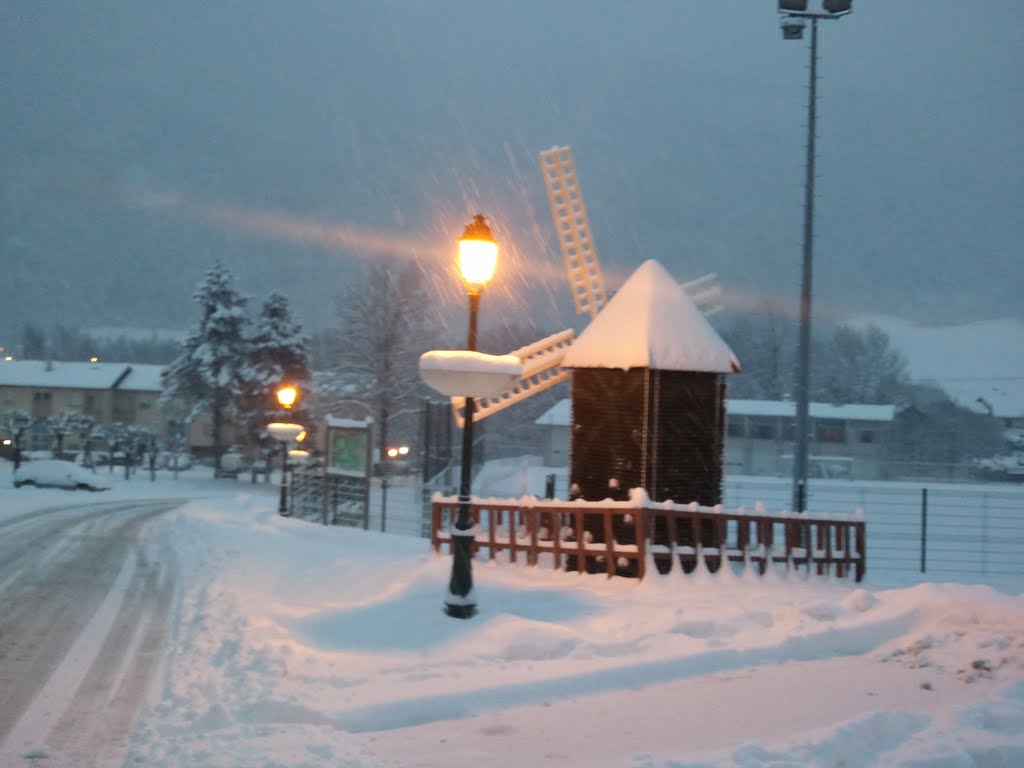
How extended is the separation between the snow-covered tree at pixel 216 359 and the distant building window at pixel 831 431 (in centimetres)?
3222

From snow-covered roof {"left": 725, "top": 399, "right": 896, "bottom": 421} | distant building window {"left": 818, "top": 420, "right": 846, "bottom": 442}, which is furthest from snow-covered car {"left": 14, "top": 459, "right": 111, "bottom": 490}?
distant building window {"left": 818, "top": 420, "right": 846, "bottom": 442}

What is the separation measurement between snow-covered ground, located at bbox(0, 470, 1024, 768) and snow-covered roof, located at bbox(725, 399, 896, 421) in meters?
38.8

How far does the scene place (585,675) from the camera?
7.47 meters

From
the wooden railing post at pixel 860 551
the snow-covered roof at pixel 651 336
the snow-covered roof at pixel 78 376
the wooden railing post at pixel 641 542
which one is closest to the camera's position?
the wooden railing post at pixel 641 542

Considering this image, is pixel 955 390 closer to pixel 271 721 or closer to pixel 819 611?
pixel 819 611

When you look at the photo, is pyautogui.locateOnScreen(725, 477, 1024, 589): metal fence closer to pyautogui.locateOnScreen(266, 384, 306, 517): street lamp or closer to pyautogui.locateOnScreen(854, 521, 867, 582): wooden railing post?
pyautogui.locateOnScreen(854, 521, 867, 582): wooden railing post

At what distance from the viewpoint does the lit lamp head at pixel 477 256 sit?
9.45 meters

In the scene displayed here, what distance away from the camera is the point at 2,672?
26.5 ft

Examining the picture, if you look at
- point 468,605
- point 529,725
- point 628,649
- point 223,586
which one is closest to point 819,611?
point 628,649

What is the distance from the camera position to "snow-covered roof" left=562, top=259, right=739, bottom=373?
13875mm

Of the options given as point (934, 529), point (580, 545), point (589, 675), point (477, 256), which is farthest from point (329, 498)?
point (589, 675)

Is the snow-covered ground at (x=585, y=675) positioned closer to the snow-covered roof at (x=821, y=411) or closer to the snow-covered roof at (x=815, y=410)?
the snow-covered roof at (x=815, y=410)

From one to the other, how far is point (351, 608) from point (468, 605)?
1379 mm

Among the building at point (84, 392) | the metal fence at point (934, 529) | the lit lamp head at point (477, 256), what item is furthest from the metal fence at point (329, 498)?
the building at point (84, 392)
